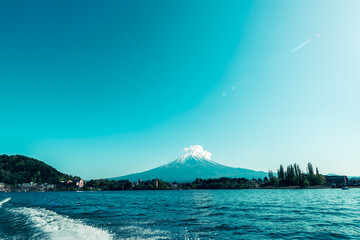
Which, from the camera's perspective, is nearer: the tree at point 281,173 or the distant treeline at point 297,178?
the distant treeline at point 297,178

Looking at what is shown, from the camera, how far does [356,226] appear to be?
19328 millimetres

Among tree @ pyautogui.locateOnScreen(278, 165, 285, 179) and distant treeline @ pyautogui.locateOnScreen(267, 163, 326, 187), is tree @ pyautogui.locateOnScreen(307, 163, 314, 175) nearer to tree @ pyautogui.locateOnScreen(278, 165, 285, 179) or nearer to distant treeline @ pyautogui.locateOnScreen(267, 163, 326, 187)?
distant treeline @ pyautogui.locateOnScreen(267, 163, 326, 187)

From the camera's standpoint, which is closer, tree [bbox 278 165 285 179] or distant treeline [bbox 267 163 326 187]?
distant treeline [bbox 267 163 326 187]

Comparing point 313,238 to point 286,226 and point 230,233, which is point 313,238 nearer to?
point 286,226

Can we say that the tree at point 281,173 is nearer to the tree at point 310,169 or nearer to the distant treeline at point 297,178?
the distant treeline at point 297,178

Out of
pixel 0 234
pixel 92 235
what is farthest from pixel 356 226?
pixel 0 234

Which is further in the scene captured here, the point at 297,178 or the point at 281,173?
the point at 281,173

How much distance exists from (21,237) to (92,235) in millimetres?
5939

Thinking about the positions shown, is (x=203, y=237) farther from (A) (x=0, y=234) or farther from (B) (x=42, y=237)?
(A) (x=0, y=234)

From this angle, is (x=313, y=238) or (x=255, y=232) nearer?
(x=313, y=238)

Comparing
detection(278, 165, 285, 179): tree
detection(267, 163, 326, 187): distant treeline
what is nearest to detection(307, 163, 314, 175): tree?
detection(267, 163, 326, 187): distant treeline

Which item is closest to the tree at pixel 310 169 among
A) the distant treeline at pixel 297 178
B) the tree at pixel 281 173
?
the distant treeline at pixel 297 178

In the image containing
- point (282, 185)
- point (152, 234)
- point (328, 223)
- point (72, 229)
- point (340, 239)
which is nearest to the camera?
point (340, 239)

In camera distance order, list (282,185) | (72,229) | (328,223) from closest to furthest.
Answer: (72,229)
(328,223)
(282,185)
